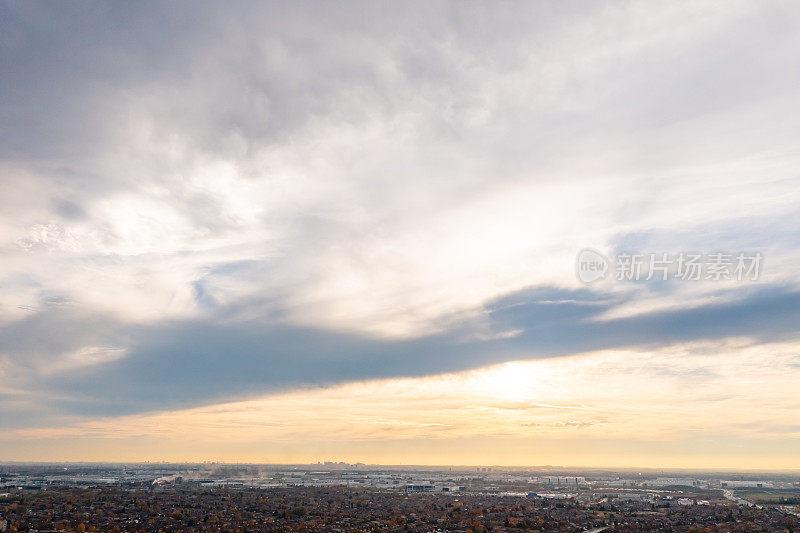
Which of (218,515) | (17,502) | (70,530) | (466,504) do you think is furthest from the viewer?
(466,504)

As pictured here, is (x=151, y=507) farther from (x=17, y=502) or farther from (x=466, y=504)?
(x=466, y=504)

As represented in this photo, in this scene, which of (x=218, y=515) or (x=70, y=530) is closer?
(x=70, y=530)

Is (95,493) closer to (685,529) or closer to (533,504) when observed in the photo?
(533,504)

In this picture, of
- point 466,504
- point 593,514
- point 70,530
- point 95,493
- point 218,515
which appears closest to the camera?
point 70,530

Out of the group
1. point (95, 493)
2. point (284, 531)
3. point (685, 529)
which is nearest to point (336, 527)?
point (284, 531)

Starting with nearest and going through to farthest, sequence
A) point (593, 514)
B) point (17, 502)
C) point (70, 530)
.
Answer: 1. point (70, 530)
2. point (593, 514)
3. point (17, 502)

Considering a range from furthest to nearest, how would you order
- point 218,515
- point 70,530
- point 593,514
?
point 593,514 → point 218,515 → point 70,530

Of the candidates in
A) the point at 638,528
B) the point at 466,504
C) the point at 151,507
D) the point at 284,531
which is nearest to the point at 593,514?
the point at 638,528

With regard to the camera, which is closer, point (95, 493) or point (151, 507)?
point (151, 507)
